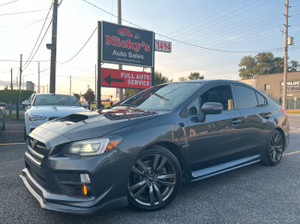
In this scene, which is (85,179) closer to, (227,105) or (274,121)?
(227,105)

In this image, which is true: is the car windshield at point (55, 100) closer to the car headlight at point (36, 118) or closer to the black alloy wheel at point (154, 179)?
the car headlight at point (36, 118)

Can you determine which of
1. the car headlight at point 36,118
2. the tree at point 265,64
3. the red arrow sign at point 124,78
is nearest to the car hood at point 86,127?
the car headlight at point 36,118

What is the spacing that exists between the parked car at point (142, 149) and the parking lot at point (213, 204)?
221mm

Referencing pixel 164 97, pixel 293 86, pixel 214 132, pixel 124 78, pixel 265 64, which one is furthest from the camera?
pixel 265 64

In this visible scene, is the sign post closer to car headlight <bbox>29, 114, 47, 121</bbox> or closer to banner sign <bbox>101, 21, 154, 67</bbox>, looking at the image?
banner sign <bbox>101, 21, 154, 67</bbox>

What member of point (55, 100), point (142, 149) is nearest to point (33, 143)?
point (142, 149)

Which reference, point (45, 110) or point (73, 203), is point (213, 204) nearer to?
point (73, 203)

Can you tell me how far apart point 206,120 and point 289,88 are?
48.5m

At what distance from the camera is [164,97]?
3.54 metres

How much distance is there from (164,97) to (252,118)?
5.12 feet

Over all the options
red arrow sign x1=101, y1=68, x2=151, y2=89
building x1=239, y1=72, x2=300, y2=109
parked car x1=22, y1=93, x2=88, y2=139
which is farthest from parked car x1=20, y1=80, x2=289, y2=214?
building x1=239, y1=72, x2=300, y2=109

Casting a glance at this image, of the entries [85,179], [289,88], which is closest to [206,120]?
[85,179]

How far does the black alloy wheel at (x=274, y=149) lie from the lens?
441cm

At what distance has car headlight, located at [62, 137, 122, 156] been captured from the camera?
231 cm
